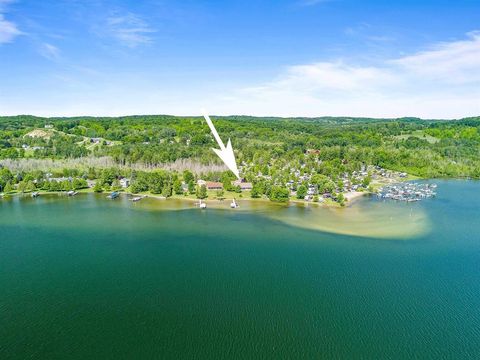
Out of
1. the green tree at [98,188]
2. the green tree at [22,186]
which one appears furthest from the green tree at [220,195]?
the green tree at [22,186]

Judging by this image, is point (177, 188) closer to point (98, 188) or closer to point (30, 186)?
point (98, 188)

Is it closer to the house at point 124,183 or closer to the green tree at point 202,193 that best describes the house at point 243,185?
the green tree at point 202,193

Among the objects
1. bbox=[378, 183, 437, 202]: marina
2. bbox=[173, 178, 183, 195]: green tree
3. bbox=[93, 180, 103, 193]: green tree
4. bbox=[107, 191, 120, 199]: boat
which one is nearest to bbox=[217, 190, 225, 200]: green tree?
bbox=[173, 178, 183, 195]: green tree

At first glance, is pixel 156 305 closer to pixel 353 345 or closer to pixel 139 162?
pixel 353 345

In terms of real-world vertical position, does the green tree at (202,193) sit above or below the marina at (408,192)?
above

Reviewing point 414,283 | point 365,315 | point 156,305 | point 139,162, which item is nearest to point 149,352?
point 156,305
